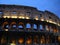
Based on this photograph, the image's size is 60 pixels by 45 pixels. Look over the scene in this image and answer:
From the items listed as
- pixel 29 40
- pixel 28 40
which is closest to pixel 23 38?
pixel 28 40

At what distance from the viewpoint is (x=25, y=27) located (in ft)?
100.0

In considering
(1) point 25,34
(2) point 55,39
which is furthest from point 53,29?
(1) point 25,34

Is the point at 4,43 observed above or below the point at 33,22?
below

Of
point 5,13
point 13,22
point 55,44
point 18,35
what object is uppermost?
point 5,13

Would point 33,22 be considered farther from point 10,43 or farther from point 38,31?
point 10,43

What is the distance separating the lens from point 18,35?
29.8 m

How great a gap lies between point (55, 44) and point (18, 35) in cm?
1052

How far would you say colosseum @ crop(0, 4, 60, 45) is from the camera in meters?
29.5

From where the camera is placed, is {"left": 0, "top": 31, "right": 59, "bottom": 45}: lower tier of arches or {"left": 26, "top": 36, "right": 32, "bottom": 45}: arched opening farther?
{"left": 26, "top": 36, "right": 32, "bottom": 45}: arched opening

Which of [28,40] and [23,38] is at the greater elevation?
[23,38]

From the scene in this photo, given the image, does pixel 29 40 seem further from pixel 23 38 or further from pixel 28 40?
pixel 23 38

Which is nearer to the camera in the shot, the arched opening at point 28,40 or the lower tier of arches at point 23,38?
the lower tier of arches at point 23,38

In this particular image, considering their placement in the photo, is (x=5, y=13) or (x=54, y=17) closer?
(x=5, y=13)

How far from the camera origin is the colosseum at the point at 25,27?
2950 cm
